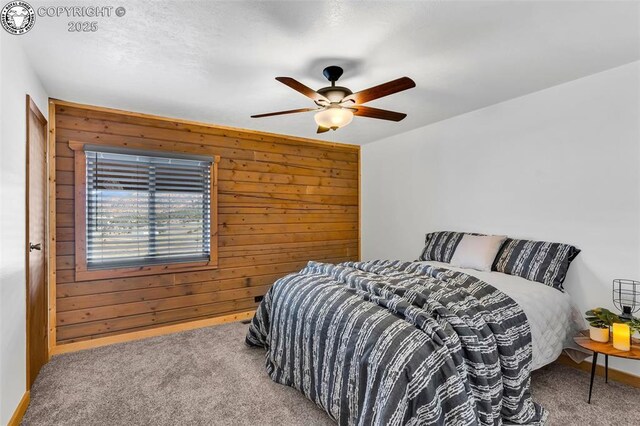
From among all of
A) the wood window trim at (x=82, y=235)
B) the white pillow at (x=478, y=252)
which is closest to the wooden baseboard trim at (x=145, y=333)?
the wood window trim at (x=82, y=235)

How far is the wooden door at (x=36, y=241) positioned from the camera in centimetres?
232

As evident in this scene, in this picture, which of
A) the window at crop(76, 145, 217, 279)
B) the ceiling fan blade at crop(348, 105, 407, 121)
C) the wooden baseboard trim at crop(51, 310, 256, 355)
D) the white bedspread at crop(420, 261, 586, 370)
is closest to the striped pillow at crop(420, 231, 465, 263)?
the white bedspread at crop(420, 261, 586, 370)

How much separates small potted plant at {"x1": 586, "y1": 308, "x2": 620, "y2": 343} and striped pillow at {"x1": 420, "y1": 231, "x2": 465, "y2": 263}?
1285mm

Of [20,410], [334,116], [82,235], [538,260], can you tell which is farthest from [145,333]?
[538,260]

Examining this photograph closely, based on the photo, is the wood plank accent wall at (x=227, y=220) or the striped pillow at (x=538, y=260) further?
the wood plank accent wall at (x=227, y=220)

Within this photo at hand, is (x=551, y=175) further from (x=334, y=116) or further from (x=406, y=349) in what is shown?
(x=406, y=349)

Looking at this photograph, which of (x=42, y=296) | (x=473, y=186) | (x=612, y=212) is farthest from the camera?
(x=473, y=186)

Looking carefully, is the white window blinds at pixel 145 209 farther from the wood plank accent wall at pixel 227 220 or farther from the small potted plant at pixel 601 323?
the small potted plant at pixel 601 323

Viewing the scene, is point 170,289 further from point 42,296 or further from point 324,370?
point 324,370

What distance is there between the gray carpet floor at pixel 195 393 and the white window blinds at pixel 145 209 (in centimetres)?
102

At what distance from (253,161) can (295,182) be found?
691 millimetres

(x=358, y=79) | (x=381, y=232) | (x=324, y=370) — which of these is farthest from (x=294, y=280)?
(x=381, y=232)

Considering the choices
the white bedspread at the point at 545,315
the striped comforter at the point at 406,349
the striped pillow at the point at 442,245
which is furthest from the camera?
the striped pillow at the point at 442,245

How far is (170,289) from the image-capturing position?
3.71 meters
